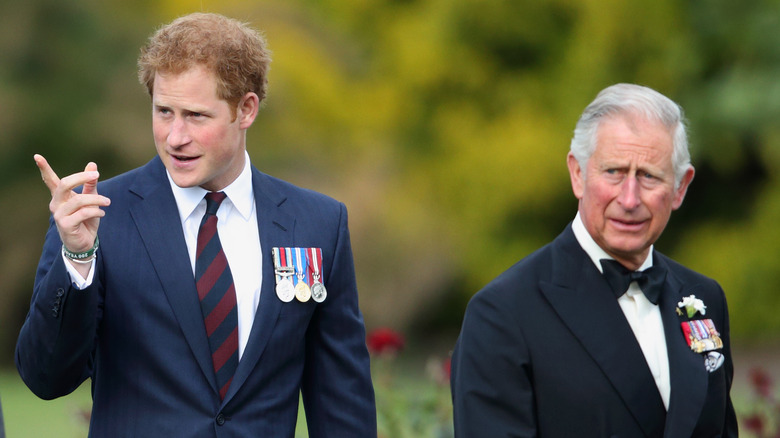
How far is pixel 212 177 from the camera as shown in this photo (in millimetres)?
3346

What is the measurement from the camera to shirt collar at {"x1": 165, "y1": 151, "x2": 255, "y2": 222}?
3.44 m

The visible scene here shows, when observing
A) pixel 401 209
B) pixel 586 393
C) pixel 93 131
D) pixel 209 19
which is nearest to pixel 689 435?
pixel 586 393

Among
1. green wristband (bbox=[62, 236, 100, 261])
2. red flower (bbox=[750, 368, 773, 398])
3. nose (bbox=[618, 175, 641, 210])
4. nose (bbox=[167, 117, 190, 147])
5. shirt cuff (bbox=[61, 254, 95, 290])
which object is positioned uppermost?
nose (bbox=[167, 117, 190, 147])

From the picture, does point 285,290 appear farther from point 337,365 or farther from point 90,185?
point 90,185

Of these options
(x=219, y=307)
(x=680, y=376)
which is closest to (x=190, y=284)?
(x=219, y=307)

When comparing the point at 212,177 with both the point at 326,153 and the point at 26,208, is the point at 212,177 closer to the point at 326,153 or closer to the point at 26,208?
the point at 326,153

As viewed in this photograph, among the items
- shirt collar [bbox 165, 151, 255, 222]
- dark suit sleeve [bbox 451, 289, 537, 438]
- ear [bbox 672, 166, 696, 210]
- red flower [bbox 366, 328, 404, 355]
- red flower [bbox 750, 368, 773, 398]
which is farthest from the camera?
red flower [bbox 750, 368, 773, 398]

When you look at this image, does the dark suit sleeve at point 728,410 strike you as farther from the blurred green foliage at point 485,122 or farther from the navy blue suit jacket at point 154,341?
the blurred green foliage at point 485,122

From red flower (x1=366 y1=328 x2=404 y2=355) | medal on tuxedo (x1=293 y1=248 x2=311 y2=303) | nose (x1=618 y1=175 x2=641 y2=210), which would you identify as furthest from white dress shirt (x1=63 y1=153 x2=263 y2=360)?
red flower (x1=366 y1=328 x2=404 y2=355)

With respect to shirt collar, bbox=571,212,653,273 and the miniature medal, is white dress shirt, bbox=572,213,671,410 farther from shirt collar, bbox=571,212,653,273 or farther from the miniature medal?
the miniature medal

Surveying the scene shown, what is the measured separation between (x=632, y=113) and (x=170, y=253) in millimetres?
1363

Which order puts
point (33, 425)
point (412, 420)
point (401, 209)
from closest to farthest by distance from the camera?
point (412, 420)
point (33, 425)
point (401, 209)

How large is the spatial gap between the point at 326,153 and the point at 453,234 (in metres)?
1.87

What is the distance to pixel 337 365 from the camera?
140 inches
